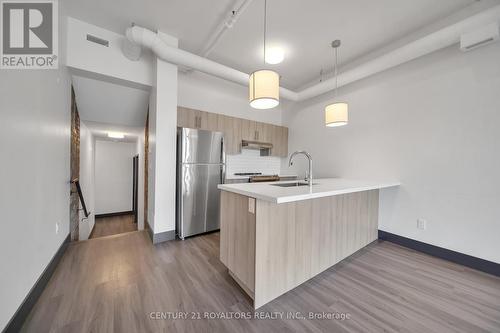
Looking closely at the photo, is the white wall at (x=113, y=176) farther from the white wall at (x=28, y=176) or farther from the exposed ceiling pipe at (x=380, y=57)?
the exposed ceiling pipe at (x=380, y=57)

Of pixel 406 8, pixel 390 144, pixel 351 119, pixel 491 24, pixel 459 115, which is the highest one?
pixel 406 8

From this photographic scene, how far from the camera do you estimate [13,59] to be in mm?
1273

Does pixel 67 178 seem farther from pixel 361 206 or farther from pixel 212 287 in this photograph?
pixel 361 206

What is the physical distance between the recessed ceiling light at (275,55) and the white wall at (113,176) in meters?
5.51

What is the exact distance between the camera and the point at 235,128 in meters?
3.71

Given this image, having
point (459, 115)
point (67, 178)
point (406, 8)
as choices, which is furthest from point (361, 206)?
point (67, 178)

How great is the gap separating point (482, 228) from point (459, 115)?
1324mm

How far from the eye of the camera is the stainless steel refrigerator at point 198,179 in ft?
8.94

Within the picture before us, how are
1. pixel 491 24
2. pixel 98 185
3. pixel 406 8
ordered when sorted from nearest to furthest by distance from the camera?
1. pixel 491 24
2. pixel 406 8
3. pixel 98 185

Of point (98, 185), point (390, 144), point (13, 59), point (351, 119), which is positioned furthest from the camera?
point (98, 185)

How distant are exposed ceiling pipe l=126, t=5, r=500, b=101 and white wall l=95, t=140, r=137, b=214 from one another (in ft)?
15.8

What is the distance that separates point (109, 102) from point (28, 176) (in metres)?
2.40

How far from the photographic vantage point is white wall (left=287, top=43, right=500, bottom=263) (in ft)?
6.42

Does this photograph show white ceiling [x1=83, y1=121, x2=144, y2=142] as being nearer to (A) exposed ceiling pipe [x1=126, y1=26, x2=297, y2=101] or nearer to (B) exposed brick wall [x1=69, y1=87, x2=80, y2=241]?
(B) exposed brick wall [x1=69, y1=87, x2=80, y2=241]
